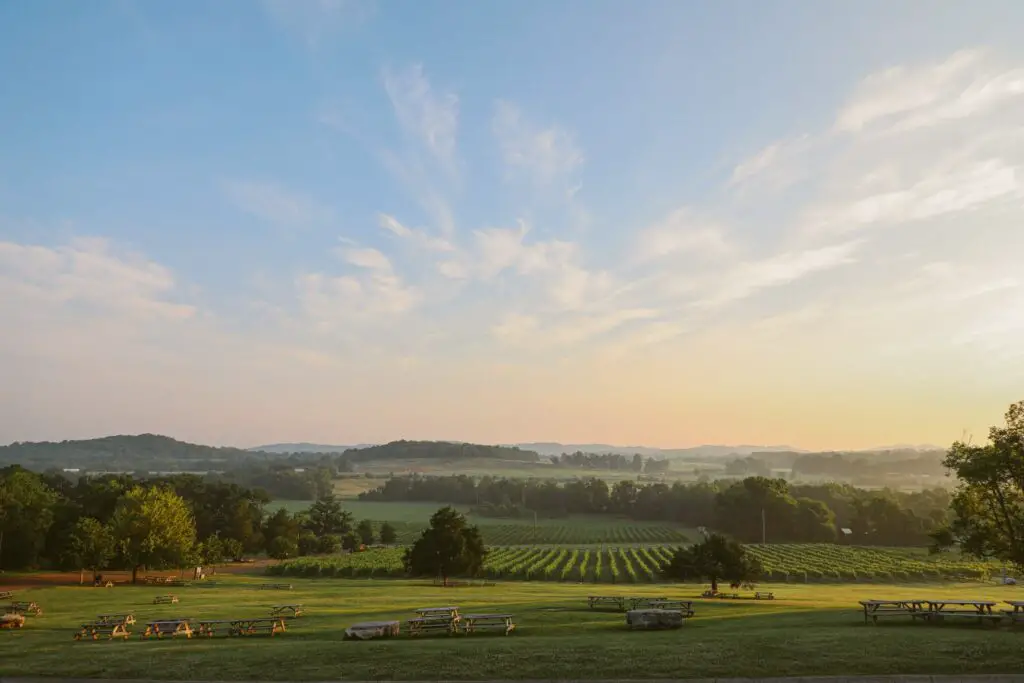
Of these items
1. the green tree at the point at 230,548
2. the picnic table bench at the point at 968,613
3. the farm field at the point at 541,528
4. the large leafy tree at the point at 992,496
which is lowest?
the farm field at the point at 541,528

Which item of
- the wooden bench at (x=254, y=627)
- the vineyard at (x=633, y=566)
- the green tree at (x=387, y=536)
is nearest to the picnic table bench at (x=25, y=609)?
the wooden bench at (x=254, y=627)

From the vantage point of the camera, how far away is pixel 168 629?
27.0m

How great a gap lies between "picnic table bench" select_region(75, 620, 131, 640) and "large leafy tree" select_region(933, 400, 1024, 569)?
118 feet

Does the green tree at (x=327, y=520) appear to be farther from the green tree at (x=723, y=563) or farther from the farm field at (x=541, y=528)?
the green tree at (x=723, y=563)

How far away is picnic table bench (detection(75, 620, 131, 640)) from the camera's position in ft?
85.5

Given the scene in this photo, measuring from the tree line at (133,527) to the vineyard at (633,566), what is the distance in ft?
39.9

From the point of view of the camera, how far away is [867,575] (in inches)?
3088

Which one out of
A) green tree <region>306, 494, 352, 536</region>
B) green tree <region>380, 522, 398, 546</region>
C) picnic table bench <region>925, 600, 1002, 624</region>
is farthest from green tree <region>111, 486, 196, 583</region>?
picnic table bench <region>925, 600, 1002, 624</region>

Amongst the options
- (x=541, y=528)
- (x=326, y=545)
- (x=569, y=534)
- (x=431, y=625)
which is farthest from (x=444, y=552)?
(x=541, y=528)

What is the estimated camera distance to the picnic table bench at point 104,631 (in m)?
26.0

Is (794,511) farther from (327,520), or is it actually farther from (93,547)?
(93,547)

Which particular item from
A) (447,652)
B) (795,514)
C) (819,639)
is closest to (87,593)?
(447,652)

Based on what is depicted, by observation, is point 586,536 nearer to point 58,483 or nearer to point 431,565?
point 431,565

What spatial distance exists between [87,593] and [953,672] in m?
50.8
